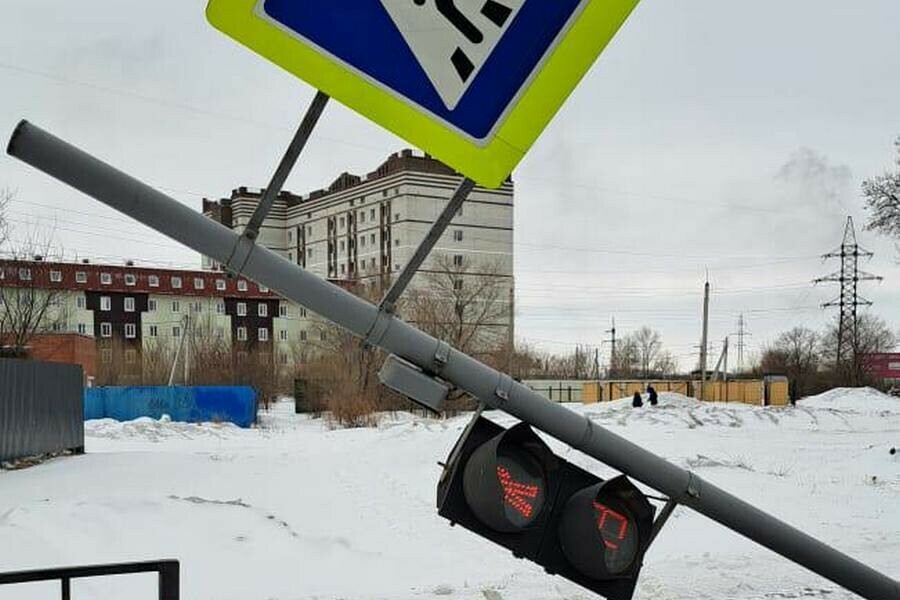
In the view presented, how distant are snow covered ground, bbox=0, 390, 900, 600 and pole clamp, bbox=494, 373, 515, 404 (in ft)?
16.9

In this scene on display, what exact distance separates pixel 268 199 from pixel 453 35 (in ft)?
2.18

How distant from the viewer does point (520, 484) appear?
236 cm

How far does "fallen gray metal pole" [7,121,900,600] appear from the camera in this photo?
1925 millimetres

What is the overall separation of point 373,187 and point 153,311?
35.8 metres

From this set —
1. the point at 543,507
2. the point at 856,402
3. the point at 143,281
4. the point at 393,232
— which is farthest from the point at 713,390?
the point at 543,507

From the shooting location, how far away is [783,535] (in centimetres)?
262

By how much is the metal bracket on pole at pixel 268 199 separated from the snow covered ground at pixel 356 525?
562cm

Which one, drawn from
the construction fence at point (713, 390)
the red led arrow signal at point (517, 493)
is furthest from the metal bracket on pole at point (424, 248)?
the construction fence at point (713, 390)

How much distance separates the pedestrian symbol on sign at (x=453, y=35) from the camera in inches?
71.2

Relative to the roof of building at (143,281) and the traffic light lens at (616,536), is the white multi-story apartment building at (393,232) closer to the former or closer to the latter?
the roof of building at (143,281)

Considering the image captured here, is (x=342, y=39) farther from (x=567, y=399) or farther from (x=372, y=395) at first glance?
(x=567, y=399)

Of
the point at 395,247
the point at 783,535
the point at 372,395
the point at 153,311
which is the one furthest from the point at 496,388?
the point at 153,311

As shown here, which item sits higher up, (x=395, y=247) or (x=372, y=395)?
(x=395, y=247)

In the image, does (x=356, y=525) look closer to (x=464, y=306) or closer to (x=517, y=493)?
(x=517, y=493)
